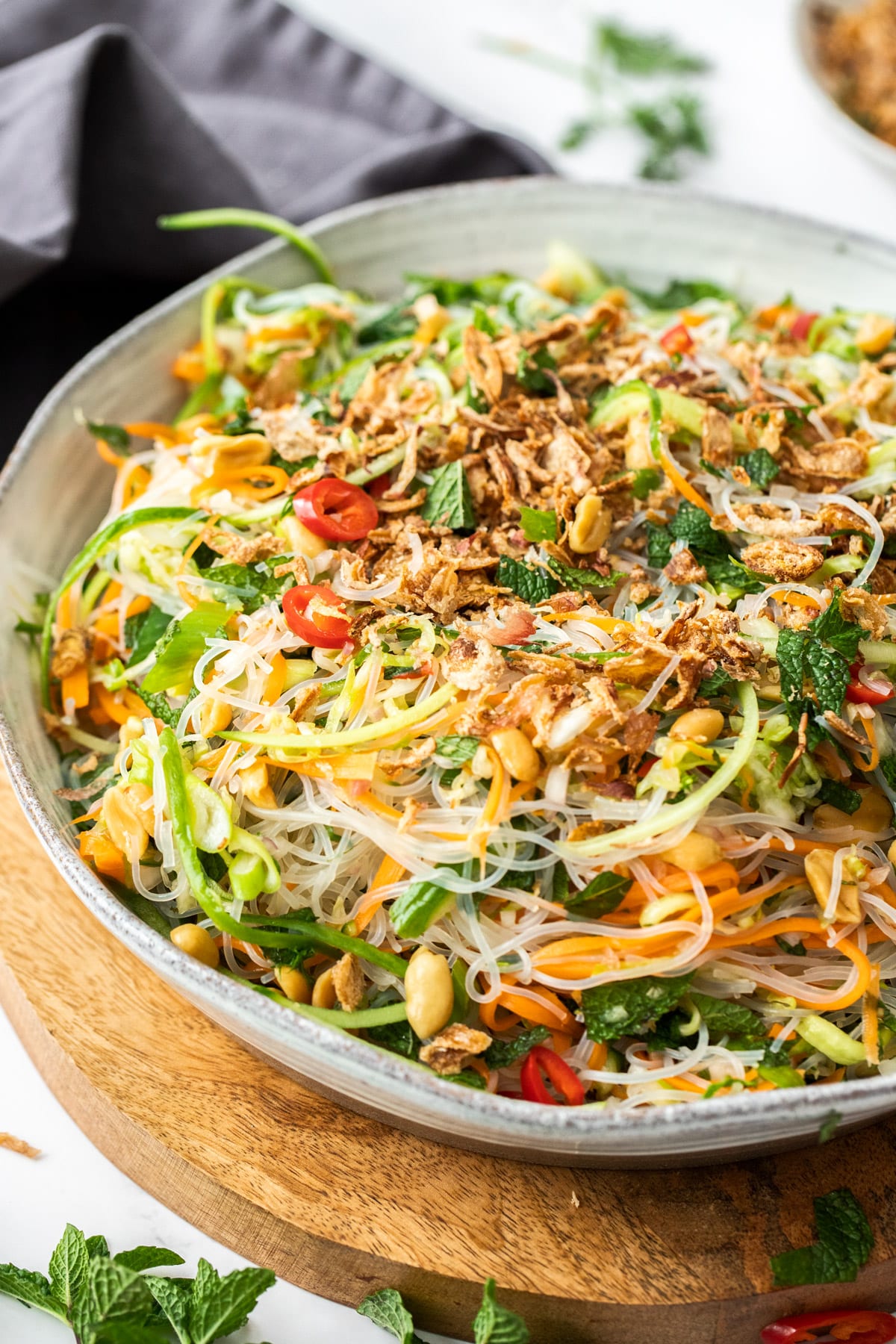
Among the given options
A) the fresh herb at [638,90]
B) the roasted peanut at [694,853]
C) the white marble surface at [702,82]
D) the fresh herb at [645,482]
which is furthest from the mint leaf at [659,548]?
the fresh herb at [638,90]

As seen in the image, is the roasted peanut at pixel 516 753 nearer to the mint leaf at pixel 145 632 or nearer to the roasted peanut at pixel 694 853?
the roasted peanut at pixel 694 853

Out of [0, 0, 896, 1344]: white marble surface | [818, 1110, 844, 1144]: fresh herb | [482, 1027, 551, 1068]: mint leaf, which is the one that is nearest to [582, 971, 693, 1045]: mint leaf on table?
[482, 1027, 551, 1068]: mint leaf

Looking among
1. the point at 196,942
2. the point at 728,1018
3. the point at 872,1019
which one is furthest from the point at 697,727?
the point at 196,942

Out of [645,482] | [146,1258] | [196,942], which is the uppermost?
[645,482]

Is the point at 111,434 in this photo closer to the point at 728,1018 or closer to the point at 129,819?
the point at 129,819

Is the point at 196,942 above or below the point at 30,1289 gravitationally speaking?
above

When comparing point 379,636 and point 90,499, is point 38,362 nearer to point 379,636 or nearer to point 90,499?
point 90,499

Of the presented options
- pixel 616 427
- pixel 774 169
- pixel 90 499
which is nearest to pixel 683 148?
pixel 774 169
